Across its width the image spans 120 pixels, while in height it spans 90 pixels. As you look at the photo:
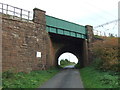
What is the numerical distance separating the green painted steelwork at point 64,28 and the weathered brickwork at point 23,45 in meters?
1.33

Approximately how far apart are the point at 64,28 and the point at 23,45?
25.9 ft

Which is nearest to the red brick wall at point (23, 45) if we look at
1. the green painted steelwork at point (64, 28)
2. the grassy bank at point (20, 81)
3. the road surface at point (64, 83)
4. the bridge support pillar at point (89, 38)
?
the green painted steelwork at point (64, 28)

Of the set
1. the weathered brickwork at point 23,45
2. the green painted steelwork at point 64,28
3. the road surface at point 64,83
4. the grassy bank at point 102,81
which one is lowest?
the road surface at point 64,83

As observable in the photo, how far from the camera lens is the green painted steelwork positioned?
2329cm

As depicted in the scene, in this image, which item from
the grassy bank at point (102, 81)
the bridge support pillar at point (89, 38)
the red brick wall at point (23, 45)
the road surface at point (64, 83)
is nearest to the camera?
the grassy bank at point (102, 81)

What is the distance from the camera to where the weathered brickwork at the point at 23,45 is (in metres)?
17.8

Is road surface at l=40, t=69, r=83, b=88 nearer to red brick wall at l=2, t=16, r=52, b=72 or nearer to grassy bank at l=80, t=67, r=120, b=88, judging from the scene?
grassy bank at l=80, t=67, r=120, b=88

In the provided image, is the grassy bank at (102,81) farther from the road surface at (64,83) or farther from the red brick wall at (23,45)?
the red brick wall at (23,45)

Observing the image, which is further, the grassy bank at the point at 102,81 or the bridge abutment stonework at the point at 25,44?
the bridge abutment stonework at the point at 25,44

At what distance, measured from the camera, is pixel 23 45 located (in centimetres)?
1945

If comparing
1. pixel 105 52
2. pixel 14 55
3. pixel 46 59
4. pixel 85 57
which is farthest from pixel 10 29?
pixel 85 57

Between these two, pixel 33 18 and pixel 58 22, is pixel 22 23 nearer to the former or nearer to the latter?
pixel 33 18

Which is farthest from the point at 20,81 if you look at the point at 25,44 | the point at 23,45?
the point at 25,44

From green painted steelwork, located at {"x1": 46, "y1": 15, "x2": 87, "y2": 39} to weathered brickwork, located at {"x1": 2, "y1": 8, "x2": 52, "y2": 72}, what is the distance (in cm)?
133
